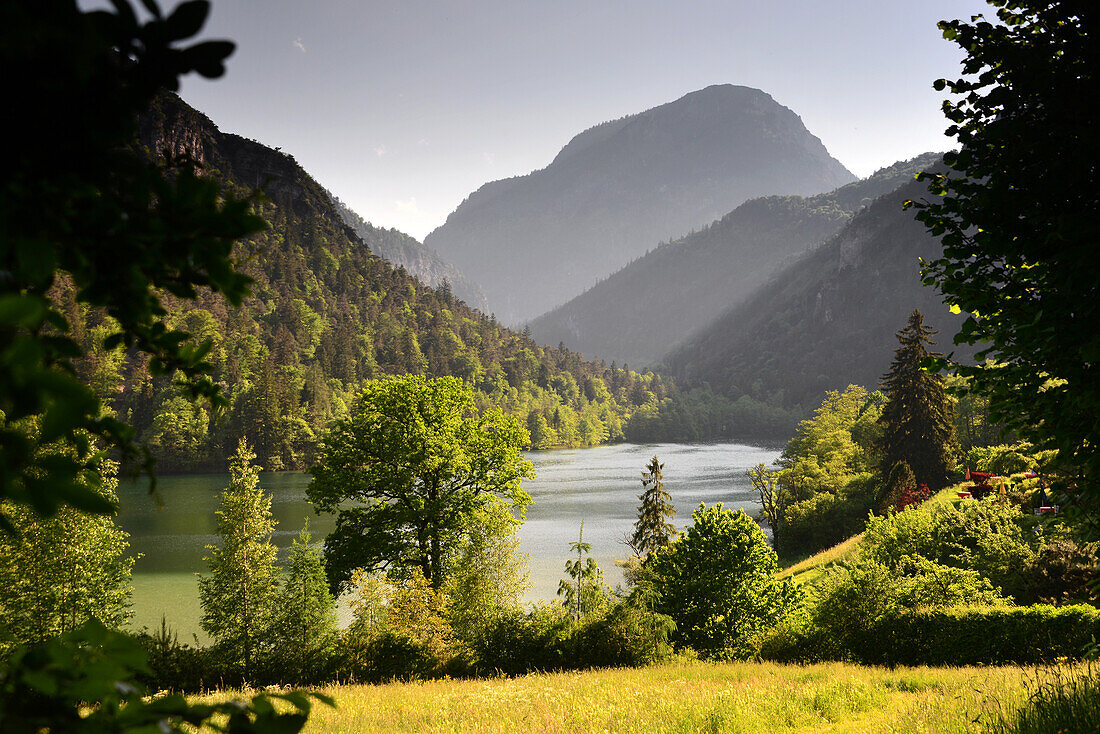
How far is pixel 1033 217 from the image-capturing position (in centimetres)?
506

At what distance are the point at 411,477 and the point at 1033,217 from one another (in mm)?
19954

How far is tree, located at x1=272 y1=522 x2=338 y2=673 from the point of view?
16719 mm

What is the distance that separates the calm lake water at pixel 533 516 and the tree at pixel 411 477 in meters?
6.67

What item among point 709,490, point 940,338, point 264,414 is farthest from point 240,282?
point 940,338

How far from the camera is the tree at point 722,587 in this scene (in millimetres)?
18359

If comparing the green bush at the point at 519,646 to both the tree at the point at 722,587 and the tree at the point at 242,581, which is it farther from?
the tree at the point at 242,581

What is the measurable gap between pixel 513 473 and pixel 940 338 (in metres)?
194

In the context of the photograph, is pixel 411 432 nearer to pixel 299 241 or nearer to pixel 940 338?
pixel 299 241

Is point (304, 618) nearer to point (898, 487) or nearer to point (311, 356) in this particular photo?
point (898, 487)

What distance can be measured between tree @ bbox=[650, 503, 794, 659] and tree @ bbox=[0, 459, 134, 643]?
56.6 ft

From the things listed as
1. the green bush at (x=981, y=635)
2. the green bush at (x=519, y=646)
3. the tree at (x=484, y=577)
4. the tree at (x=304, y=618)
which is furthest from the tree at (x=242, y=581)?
the green bush at (x=981, y=635)

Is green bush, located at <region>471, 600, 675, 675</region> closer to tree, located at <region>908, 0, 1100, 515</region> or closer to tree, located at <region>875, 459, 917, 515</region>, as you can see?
tree, located at <region>908, 0, 1100, 515</region>

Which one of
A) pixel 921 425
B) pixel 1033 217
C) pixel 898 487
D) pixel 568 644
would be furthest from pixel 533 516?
pixel 1033 217

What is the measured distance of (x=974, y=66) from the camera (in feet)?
19.0
